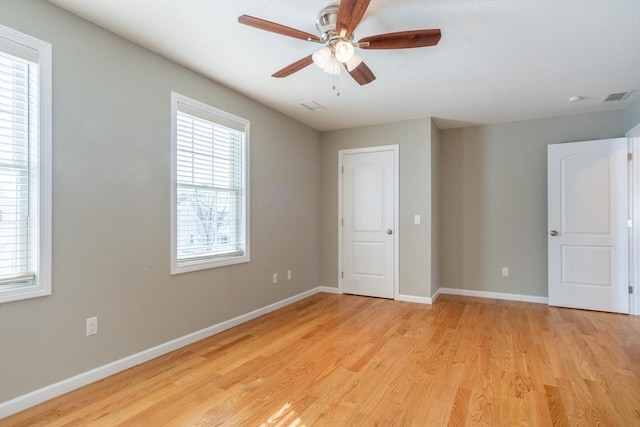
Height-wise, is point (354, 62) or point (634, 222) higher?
point (354, 62)

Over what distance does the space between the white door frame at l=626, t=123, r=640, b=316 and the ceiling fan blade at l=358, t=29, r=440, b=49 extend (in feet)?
11.0

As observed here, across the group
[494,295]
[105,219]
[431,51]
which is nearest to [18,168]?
[105,219]

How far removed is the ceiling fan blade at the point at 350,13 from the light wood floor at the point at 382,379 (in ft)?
7.38

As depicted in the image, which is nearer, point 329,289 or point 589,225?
point 589,225

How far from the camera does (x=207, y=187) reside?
3174 mm

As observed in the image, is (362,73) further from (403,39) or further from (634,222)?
(634,222)

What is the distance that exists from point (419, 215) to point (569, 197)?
1799mm

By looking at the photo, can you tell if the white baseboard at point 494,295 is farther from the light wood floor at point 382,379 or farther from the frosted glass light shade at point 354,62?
the frosted glass light shade at point 354,62

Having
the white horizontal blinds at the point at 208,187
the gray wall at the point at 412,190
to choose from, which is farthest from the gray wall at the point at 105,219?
the gray wall at the point at 412,190

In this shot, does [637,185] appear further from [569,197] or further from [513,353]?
[513,353]

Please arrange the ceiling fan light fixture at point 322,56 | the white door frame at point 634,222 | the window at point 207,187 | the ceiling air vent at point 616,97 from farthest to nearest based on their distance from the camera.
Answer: the white door frame at point 634,222 → the ceiling air vent at point 616,97 → the window at point 207,187 → the ceiling fan light fixture at point 322,56

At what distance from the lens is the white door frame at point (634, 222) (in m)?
3.73

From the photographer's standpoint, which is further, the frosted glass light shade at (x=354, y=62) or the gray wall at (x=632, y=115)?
the gray wall at (x=632, y=115)

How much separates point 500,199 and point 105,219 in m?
4.64
